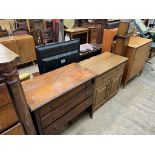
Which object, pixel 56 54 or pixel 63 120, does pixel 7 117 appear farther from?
pixel 56 54

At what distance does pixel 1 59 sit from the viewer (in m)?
0.69

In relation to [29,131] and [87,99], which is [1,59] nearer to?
[29,131]

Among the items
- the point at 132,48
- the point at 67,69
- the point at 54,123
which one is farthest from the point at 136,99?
the point at 54,123

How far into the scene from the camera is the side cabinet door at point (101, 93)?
1889 mm

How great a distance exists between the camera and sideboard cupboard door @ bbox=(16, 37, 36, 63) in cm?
312

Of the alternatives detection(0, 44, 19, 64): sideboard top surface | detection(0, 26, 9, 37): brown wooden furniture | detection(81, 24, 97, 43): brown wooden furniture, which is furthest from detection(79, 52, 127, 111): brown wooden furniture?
detection(0, 26, 9, 37): brown wooden furniture

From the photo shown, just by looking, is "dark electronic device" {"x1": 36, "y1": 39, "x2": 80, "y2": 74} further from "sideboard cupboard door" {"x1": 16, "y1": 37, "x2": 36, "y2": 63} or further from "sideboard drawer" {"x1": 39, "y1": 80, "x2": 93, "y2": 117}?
"sideboard cupboard door" {"x1": 16, "y1": 37, "x2": 36, "y2": 63}

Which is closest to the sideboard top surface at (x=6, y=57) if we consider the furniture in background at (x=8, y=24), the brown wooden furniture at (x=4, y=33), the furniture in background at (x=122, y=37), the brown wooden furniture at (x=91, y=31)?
the furniture in background at (x=122, y=37)

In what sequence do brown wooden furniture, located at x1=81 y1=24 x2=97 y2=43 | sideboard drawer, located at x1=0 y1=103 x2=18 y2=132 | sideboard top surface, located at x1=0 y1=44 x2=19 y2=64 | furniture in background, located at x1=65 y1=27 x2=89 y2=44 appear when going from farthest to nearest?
1. brown wooden furniture, located at x1=81 y1=24 x2=97 y2=43
2. furniture in background, located at x1=65 y1=27 x2=89 y2=44
3. sideboard drawer, located at x1=0 y1=103 x2=18 y2=132
4. sideboard top surface, located at x1=0 y1=44 x2=19 y2=64

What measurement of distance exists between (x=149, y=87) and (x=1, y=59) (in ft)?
9.05

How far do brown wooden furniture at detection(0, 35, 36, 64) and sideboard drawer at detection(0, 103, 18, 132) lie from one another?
2.53 metres

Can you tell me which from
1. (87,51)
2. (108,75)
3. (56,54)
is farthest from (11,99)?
(87,51)

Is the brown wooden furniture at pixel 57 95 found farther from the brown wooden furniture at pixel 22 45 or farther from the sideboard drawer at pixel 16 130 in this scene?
the brown wooden furniture at pixel 22 45

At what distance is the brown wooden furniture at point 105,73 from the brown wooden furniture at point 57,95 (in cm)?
23
